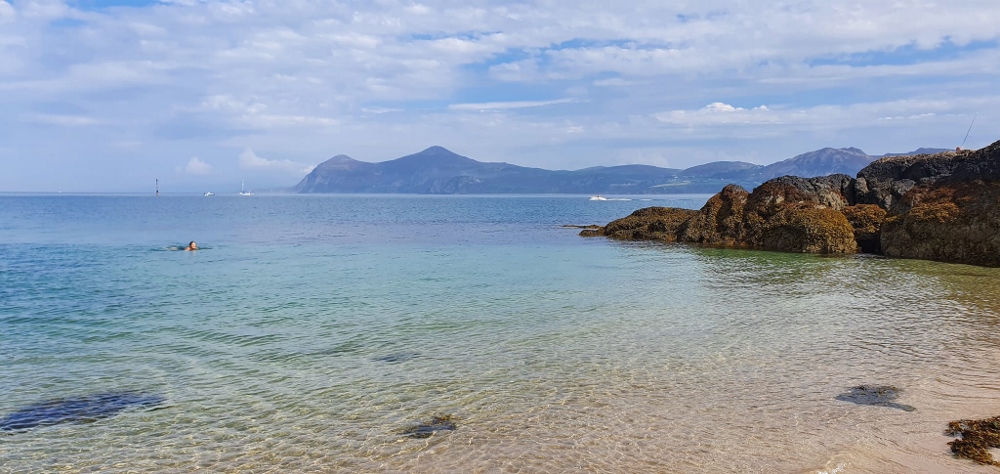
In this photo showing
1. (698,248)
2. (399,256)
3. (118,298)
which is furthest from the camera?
(698,248)

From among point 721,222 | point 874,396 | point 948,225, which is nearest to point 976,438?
point 874,396

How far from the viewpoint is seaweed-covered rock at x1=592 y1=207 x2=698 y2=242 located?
4119cm

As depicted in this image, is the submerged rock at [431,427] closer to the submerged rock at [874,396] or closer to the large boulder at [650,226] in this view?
the submerged rock at [874,396]

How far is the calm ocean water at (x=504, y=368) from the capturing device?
746 cm

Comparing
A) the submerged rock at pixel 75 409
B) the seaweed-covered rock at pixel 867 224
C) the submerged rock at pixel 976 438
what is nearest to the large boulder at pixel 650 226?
the seaweed-covered rock at pixel 867 224

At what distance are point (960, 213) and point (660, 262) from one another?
45.1 ft

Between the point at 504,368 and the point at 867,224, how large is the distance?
29.8 meters

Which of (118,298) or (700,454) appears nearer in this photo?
(700,454)

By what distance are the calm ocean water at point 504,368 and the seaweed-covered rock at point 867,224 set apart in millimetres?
8687

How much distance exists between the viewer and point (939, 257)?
27.8 meters

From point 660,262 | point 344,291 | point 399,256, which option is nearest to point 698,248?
point 660,262

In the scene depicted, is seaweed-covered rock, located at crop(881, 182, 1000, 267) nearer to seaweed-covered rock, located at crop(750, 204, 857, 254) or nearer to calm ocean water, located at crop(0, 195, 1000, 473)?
seaweed-covered rock, located at crop(750, 204, 857, 254)

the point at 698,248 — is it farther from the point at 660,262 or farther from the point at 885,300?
the point at 885,300

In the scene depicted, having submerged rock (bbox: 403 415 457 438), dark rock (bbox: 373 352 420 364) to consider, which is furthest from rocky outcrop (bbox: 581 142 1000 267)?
submerged rock (bbox: 403 415 457 438)
